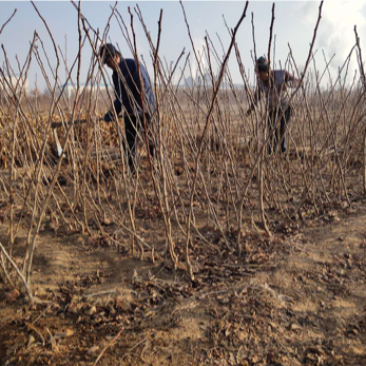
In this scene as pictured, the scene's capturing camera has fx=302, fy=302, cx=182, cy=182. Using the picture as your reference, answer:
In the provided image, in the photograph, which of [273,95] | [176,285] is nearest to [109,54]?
[273,95]

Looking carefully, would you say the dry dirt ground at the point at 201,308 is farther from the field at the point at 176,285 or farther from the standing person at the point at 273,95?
the standing person at the point at 273,95

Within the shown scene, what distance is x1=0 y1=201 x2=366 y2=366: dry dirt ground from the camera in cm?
96

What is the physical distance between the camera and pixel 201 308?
1.12 m

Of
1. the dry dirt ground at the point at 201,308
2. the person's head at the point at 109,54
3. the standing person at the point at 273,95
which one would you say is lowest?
the dry dirt ground at the point at 201,308

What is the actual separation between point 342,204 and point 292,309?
103 cm

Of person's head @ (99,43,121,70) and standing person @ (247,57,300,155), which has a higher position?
person's head @ (99,43,121,70)

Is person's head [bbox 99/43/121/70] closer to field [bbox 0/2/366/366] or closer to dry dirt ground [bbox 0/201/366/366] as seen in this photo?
field [bbox 0/2/366/366]

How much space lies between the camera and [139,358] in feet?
3.10

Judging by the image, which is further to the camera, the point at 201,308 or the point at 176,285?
the point at 176,285

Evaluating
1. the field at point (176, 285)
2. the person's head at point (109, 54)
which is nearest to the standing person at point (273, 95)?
the field at point (176, 285)

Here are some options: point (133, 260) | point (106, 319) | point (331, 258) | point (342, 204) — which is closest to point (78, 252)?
point (133, 260)

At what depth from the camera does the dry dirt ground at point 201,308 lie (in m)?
0.96

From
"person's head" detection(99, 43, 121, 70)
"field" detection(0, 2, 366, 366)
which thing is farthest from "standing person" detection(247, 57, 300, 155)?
"person's head" detection(99, 43, 121, 70)

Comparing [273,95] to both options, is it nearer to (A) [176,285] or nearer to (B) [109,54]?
(B) [109,54]
